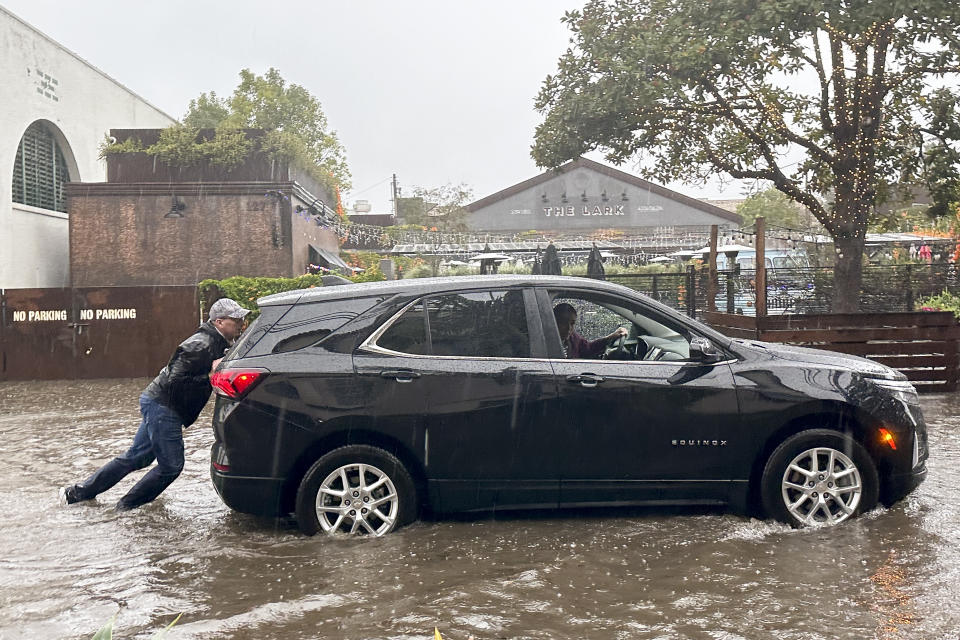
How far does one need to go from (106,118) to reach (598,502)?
29113 millimetres

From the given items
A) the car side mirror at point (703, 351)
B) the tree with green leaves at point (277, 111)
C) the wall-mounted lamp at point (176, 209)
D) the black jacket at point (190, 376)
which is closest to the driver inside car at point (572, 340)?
the car side mirror at point (703, 351)

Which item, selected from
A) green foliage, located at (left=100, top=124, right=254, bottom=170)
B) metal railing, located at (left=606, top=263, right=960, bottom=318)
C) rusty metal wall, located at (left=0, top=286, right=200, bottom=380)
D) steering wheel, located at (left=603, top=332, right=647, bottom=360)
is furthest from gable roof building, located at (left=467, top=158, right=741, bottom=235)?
steering wheel, located at (left=603, top=332, right=647, bottom=360)

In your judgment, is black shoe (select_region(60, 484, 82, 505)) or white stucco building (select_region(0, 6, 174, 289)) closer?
black shoe (select_region(60, 484, 82, 505))

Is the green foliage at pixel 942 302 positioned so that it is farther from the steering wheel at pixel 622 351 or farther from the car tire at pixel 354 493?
the car tire at pixel 354 493

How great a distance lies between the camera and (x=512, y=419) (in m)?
5.55

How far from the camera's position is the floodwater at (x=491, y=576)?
165 inches

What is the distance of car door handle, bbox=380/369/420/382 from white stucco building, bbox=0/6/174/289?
20781 millimetres

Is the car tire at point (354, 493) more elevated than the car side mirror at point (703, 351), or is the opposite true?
the car side mirror at point (703, 351)

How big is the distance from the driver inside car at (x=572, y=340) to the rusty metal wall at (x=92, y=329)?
11.9 metres

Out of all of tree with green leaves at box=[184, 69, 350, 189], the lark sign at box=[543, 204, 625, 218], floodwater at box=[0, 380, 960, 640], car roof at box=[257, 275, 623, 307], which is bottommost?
floodwater at box=[0, 380, 960, 640]

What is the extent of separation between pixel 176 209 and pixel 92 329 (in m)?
5.54

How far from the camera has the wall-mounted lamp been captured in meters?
21.0

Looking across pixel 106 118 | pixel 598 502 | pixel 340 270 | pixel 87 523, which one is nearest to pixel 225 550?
pixel 87 523

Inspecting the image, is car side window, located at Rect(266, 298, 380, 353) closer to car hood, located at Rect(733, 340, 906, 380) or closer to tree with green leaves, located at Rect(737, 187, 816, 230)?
car hood, located at Rect(733, 340, 906, 380)
